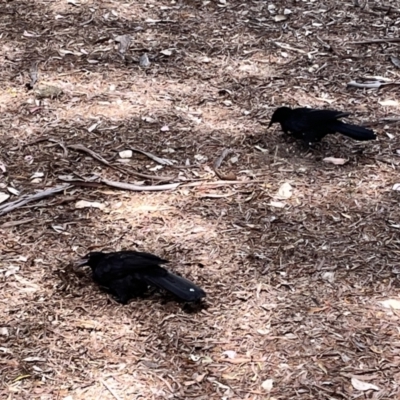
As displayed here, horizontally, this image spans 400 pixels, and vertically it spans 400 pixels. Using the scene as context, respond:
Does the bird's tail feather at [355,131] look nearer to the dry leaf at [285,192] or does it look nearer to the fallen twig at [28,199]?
the dry leaf at [285,192]

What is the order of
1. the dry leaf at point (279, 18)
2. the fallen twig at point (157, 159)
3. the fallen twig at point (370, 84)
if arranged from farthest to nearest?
the dry leaf at point (279, 18) → the fallen twig at point (370, 84) → the fallen twig at point (157, 159)

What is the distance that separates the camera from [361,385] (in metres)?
2.62

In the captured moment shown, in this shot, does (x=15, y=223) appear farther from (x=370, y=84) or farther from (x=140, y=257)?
(x=370, y=84)

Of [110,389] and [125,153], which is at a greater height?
[110,389]

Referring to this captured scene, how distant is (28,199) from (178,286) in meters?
1.01

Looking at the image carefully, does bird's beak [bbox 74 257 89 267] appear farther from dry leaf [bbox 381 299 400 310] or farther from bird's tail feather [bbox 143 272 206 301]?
dry leaf [bbox 381 299 400 310]

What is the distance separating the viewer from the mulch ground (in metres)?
2.70

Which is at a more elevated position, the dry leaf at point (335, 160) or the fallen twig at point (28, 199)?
the dry leaf at point (335, 160)

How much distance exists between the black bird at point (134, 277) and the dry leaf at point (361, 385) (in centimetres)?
66

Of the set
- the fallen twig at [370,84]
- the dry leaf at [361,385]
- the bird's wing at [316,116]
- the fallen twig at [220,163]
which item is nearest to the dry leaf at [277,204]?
the fallen twig at [220,163]

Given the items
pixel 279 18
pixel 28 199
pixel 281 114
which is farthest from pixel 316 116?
pixel 279 18

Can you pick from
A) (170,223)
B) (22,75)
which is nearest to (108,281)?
(170,223)

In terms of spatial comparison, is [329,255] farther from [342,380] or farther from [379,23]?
[379,23]

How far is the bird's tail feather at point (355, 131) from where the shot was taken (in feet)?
12.9
